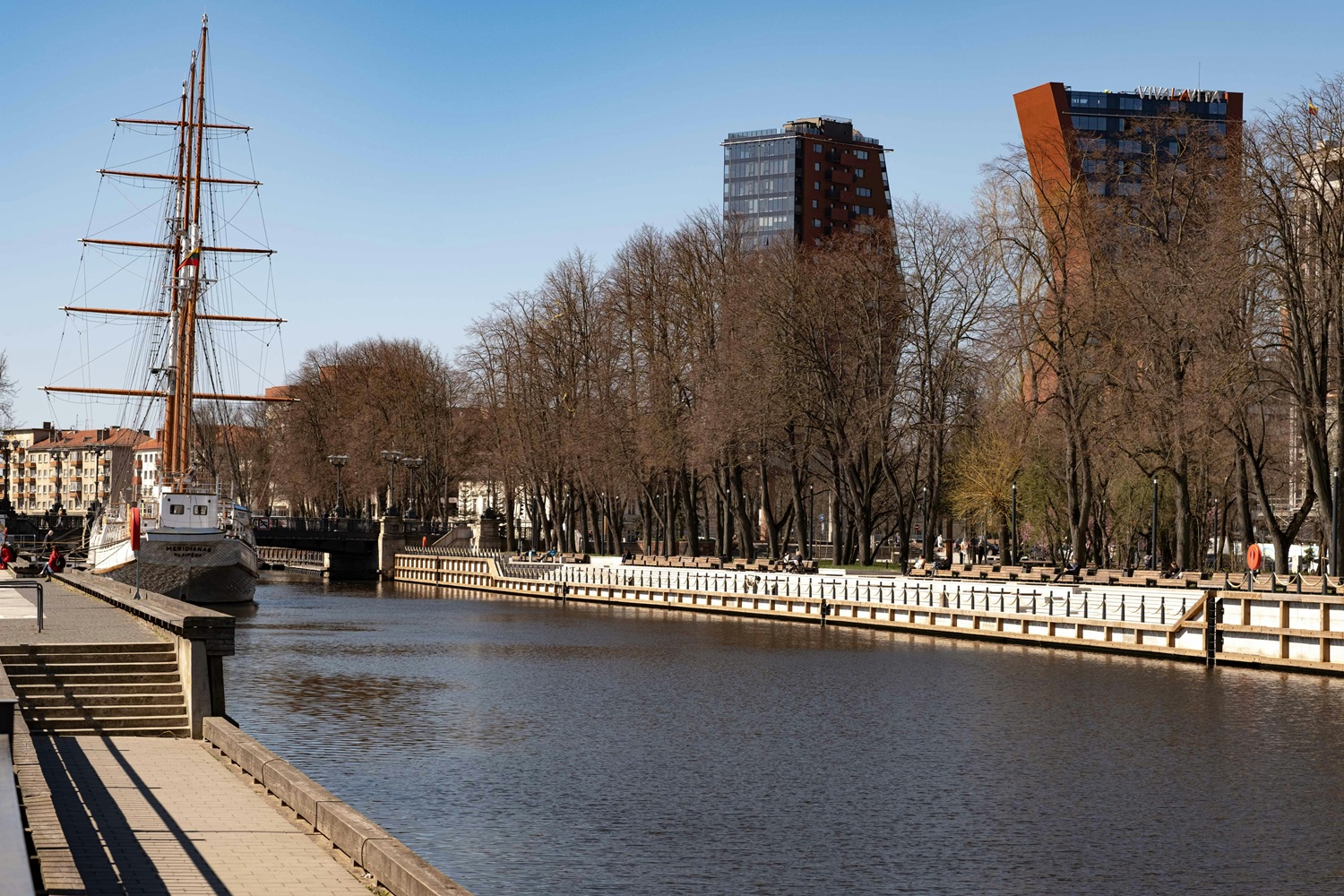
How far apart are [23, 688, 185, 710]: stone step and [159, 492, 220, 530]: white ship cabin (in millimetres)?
53343

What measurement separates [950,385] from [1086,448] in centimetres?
1182

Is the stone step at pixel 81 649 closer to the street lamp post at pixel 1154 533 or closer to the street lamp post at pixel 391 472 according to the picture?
the street lamp post at pixel 1154 533

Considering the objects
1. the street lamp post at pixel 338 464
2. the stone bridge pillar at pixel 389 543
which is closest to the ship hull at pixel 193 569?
the street lamp post at pixel 338 464

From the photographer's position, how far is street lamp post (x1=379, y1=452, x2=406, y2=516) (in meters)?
110

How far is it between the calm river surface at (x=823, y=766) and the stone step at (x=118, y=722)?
230 centimetres

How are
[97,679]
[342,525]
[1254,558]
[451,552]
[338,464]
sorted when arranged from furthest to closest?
1. [338,464]
2. [342,525]
3. [451,552]
4. [1254,558]
5. [97,679]

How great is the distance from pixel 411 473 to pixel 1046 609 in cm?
7238

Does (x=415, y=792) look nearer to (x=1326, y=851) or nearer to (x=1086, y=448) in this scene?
(x=1326, y=851)

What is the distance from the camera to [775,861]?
1909 cm

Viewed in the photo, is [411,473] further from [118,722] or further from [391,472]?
[118,722]

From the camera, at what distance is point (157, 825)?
16734 mm

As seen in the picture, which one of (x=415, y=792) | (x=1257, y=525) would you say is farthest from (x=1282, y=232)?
(x=1257, y=525)

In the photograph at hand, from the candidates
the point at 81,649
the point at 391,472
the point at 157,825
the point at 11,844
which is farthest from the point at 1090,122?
the point at 11,844

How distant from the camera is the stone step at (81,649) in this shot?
80.8 ft
